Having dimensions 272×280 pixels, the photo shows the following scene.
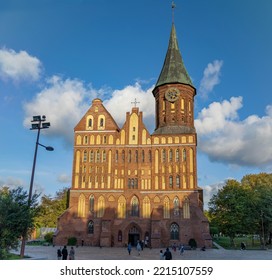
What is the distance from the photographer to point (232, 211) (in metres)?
47.2

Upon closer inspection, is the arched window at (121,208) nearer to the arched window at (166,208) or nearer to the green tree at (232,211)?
the arched window at (166,208)

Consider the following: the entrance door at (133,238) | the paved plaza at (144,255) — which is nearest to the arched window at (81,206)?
the entrance door at (133,238)

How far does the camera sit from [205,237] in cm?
4456

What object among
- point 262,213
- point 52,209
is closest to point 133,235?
point 262,213

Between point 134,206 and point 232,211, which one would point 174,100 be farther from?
point 232,211

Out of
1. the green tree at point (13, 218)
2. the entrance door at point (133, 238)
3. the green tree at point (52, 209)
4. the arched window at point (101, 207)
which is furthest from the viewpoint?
the green tree at point (52, 209)

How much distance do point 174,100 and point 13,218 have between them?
37.0 metres

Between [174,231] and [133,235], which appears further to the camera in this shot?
[133,235]

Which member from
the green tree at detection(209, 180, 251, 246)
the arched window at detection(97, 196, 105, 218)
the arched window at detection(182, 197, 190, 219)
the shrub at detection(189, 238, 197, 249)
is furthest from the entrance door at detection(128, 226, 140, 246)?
the green tree at detection(209, 180, 251, 246)

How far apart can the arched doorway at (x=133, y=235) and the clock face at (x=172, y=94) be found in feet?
69.9

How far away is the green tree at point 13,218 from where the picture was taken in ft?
70.5

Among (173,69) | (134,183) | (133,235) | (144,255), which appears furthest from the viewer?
(173,69)

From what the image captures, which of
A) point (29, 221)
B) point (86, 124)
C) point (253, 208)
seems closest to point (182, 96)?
point (86, 124)

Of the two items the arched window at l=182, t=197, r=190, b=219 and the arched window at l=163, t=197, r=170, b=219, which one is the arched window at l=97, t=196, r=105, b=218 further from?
the arched window at l=182, t=197, r=190, b=219
